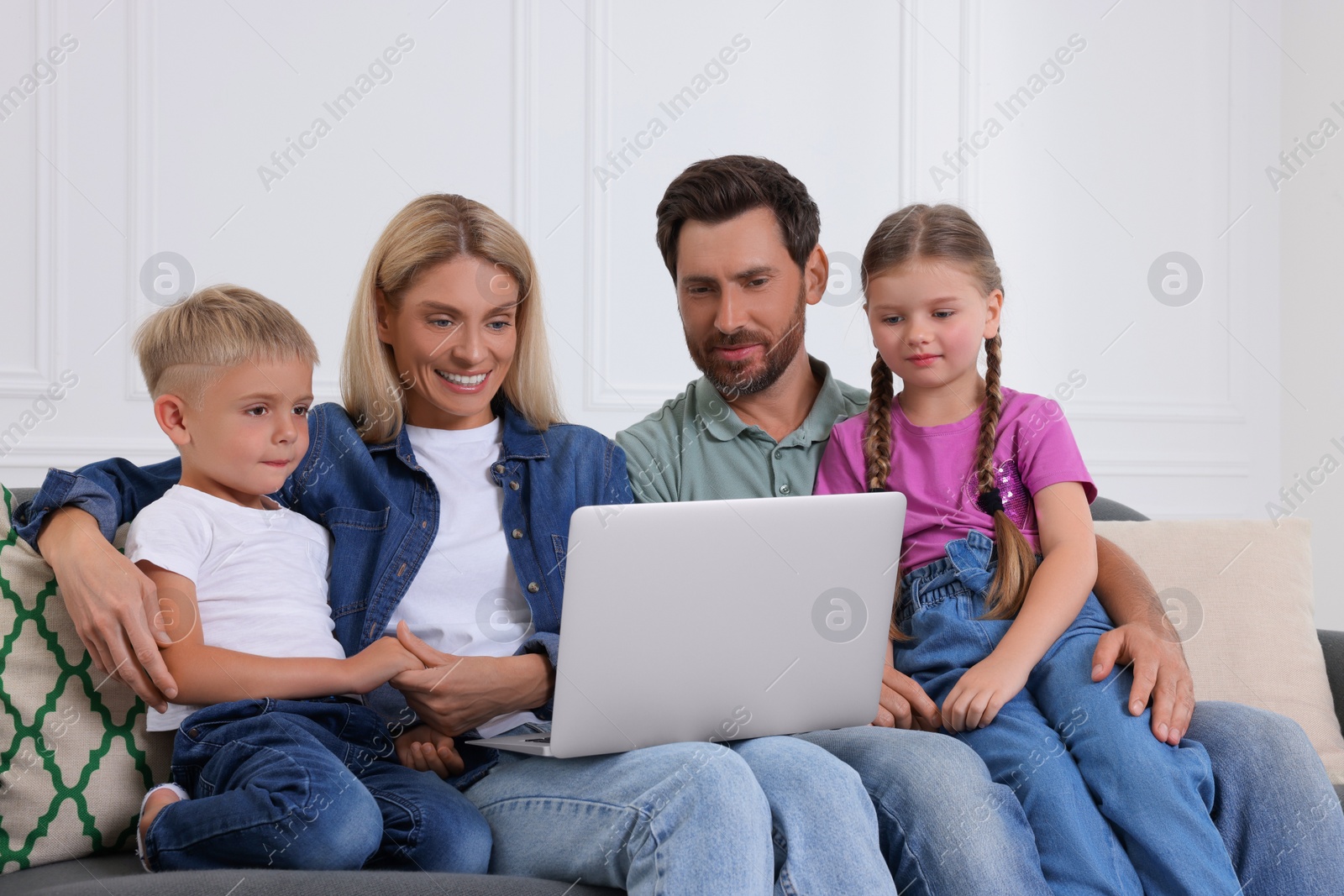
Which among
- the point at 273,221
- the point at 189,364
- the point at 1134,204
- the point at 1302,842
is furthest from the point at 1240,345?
the point at 189,364

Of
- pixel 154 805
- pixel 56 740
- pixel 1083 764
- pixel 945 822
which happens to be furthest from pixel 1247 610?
pixel 56 740

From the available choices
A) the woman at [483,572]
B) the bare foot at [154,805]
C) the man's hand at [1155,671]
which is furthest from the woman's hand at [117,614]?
the man's hand at [1155,671]

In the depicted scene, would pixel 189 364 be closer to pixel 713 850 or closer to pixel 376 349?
pixel 376 349

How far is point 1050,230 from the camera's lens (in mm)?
3545

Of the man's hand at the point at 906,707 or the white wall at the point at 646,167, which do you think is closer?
the man's hand at the point at 906,707

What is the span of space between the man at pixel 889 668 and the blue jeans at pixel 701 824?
127mm

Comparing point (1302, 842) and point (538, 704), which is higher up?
point (538, 704)

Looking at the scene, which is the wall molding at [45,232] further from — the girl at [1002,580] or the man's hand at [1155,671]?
the man's hand at [1155,671]

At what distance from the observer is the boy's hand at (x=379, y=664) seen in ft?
4.37

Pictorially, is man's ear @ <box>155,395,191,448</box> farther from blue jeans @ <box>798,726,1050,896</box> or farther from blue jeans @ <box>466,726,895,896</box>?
blue jeans @ <box>798,726,1050,896</box>

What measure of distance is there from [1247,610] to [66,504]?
6.13 ft

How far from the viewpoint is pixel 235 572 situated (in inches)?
55.9

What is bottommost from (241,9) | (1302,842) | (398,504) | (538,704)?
(1302,842)

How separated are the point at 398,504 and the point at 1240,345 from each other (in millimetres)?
3216
